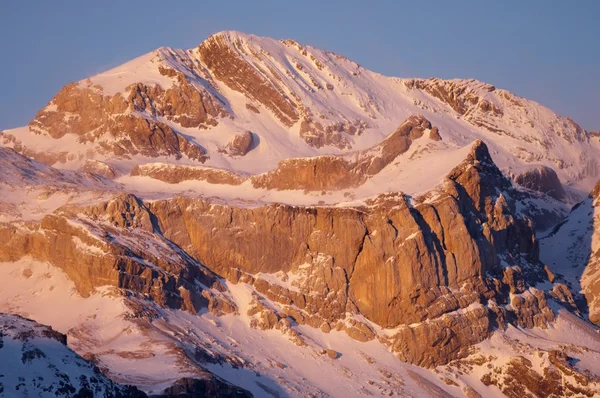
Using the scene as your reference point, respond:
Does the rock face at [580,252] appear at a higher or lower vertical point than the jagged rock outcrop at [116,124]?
lower

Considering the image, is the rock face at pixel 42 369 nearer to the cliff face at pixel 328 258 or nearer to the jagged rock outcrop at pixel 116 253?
the jagged rock outcrop at pixel 116 253

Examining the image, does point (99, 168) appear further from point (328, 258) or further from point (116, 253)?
point (116, 253)

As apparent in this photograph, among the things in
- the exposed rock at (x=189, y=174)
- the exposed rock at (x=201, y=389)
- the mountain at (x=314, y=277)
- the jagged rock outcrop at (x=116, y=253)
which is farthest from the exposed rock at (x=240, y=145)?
the exposed rock at (x=201, y=389)

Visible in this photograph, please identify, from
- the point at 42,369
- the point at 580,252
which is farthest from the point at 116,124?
the point at 42,369

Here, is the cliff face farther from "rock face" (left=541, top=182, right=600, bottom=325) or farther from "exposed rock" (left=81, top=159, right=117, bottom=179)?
"exposed rock" (left=81, top=159, right=117, bottom=179)

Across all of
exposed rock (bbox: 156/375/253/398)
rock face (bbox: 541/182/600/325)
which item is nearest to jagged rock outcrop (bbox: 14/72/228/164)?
rock face (bbox: 541/182/600/325)

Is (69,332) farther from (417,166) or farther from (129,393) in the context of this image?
(417,166)
